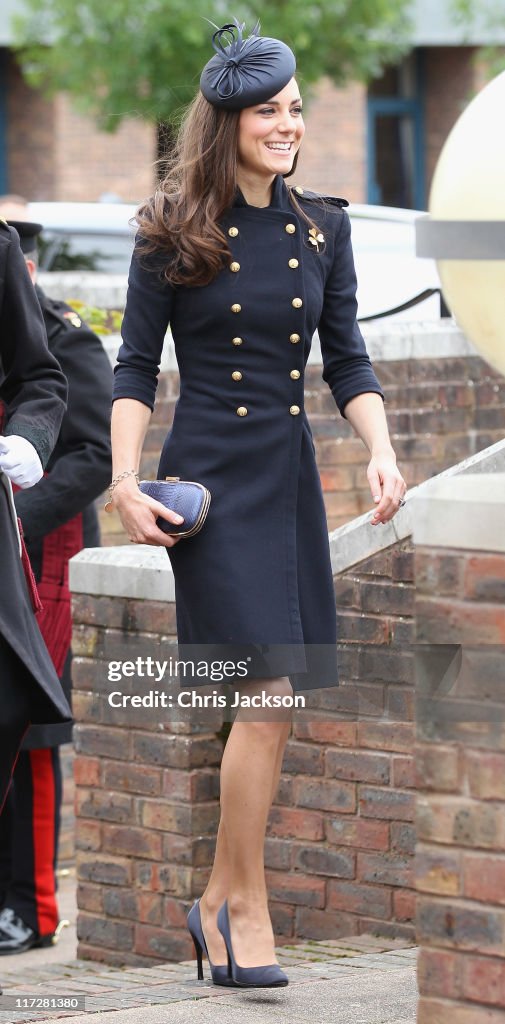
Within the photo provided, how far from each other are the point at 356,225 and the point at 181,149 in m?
7.50

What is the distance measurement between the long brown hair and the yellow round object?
1.03 metres

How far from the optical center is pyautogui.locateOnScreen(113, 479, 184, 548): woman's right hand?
148 inches

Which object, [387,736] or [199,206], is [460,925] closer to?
[199,206]

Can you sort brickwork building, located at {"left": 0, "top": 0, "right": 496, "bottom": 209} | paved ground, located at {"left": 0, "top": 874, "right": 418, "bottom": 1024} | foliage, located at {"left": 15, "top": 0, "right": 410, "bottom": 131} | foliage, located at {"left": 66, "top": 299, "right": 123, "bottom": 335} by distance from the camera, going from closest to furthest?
paved ground, located at {"left": 0, "top": 874, "right": 418, "bottom": 1024} → foliage, located at {"left": 66, "top": 299, "right": 123, "bottom": 335} → foliage, located at {"left": 15, "top": 0, "right": 410, "bottom": 131} → brickwork building, located at {"left": 0, "top": 0, "right": 496, "bottom": 209}

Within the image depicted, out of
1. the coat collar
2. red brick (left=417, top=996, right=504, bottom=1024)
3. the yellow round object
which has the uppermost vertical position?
the coat collar

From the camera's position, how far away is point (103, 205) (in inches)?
461

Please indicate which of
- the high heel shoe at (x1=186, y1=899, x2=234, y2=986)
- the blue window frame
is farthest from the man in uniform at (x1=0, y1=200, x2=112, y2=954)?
the blue window frame

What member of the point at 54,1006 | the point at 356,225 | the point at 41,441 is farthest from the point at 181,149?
the point at 356,225

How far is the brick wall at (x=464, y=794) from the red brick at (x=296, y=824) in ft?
6.61

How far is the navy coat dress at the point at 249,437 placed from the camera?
12.5 feet

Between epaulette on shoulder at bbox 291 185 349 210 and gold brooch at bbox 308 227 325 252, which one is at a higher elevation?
epaulette on shoulder at bbox 291 185 349 210

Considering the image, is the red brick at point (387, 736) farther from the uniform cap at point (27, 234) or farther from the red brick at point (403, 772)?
the uniform cap at point (27, 234)

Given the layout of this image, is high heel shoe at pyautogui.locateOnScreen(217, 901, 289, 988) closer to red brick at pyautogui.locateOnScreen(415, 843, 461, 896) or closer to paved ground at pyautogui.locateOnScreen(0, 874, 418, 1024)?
paved ground at pyautogui.locateOnScreen(0, 874, 418, 1024)

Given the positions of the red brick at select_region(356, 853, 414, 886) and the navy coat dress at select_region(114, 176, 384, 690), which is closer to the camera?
the navy coat dress at select_region(114, 176, 384, 690)
